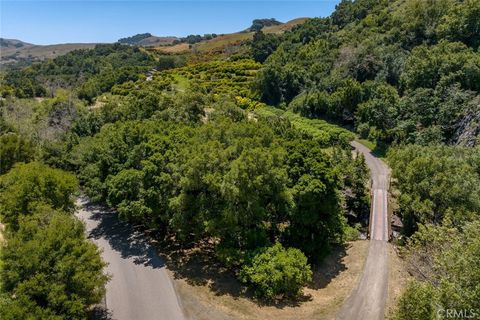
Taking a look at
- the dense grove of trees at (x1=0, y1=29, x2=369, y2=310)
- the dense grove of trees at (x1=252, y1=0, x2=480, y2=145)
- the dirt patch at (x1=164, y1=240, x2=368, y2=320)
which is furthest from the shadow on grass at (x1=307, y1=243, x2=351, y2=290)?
the dense grove of trees at (x1=252, y1=0, x2=480, y2=145)

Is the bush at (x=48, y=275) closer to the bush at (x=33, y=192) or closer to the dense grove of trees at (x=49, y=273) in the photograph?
the dense grove of trees at (x=49, y=273)

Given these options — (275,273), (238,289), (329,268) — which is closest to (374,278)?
(329,268)

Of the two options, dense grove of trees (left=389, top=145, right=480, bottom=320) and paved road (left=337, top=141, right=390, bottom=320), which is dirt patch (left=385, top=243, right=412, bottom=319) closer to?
paved road (left=337, top=141, right=390, bottom=320)

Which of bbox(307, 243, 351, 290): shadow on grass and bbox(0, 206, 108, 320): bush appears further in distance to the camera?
bbox(307, 243, 351, 290): shadow on grass

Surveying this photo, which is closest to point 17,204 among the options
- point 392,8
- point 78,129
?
point 78,129

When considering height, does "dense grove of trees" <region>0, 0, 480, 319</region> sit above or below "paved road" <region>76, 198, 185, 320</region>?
above

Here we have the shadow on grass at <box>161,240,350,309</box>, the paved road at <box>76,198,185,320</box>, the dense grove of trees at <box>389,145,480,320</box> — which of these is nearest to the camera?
the dense grove of trees at <box>389,145,480,320</box>

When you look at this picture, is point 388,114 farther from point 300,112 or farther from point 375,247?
point 375,247
